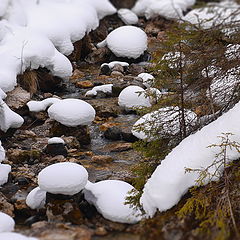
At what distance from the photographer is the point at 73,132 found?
7938 mm

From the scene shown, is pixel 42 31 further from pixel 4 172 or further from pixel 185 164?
pixel 185 164

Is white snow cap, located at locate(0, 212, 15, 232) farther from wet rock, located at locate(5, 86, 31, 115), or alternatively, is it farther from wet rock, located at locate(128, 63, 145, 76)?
wet rock, located at locate(128, 63, 145, 76)

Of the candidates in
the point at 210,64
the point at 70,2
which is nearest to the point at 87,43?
the point at 70,2

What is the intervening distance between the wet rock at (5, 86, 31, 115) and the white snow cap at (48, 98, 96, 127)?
144 centimetres

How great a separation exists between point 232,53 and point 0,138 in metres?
4.58

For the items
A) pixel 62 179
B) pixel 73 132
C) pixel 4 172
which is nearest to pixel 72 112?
pixel 73 132

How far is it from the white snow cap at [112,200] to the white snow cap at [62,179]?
0.83ft

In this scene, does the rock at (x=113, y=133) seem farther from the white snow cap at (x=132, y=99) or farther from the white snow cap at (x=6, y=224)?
the white snow cap at (x=6, y=224)

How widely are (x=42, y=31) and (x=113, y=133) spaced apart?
15.1 feet

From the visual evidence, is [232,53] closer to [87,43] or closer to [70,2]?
[87,43]

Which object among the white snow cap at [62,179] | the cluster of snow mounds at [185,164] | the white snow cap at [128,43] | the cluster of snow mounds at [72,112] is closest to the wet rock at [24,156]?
the cluster of snow mounds at [72,112]

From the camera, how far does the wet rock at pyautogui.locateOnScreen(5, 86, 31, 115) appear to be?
28.8ft

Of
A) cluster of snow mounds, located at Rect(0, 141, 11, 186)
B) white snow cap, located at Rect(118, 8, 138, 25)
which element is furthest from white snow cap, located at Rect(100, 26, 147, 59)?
cluster of snow mounds, located at Rect(0, 141, 11, 186)

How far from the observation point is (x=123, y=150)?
762cm
